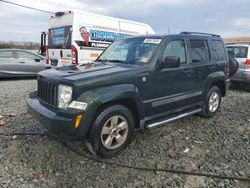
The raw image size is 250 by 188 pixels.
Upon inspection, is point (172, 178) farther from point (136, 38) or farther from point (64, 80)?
point (136, 38)

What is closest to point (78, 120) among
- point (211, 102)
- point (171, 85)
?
point (171, 85)

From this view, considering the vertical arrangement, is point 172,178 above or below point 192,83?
below

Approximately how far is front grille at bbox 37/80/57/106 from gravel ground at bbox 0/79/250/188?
82 cm

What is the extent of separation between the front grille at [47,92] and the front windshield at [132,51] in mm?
1417

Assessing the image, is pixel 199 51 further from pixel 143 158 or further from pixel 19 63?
pixel 19 63

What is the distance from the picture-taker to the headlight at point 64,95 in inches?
129

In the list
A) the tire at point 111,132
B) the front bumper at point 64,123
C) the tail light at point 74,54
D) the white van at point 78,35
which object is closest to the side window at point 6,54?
the white van at point 78,35

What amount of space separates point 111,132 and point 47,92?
45.6 inches

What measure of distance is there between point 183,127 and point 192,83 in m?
0.94

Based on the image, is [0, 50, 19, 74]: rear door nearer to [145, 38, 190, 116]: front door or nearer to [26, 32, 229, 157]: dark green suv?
[26, 32, 229, 157]: dark green suv

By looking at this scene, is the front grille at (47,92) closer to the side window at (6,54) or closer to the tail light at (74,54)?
the tail light at (74,54)

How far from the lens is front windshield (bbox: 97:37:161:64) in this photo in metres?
4.26

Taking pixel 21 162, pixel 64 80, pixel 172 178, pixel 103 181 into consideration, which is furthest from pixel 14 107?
pixel 172 178

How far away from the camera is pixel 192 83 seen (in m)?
4.91
